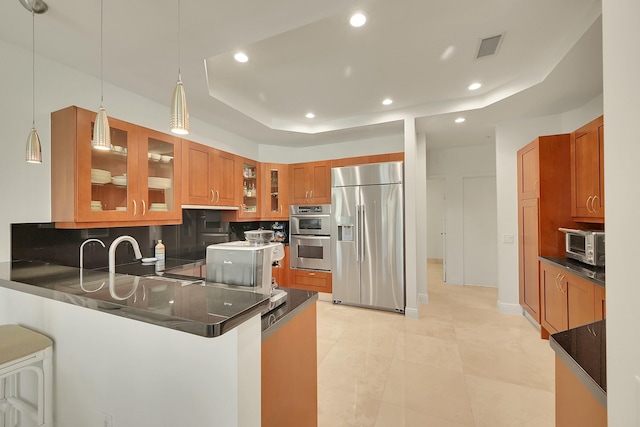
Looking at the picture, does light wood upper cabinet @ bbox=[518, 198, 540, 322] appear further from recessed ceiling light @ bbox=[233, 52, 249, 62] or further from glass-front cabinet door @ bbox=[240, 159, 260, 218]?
glass-front cabinet door @ bbox=[240, 159, 260, 218]

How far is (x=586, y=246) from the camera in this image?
2365 millimetres

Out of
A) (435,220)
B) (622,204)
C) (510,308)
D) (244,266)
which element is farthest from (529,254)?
(435,220)

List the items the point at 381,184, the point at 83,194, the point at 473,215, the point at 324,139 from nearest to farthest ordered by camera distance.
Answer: the point at 83,194 < the point at 381,184 < the point at 324,139 < the point at 473,215

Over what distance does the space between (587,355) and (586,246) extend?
6.93 feet

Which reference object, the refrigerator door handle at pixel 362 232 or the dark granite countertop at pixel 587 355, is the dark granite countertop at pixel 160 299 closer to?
the dark granite countertop at pixel 587 355

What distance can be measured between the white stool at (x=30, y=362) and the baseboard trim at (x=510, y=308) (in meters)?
4.53

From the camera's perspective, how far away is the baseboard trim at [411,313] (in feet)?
11.2

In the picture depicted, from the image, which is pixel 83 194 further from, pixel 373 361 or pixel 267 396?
pixel 373 361

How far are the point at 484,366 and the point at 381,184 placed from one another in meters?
2.30

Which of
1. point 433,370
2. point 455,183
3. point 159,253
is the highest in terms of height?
point 455,183

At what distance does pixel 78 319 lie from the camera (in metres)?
1.30

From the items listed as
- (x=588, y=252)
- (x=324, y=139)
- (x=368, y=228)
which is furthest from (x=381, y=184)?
(x=588, y=252)

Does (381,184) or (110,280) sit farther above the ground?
(381,184)

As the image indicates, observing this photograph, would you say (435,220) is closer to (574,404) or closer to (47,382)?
(574,404)
